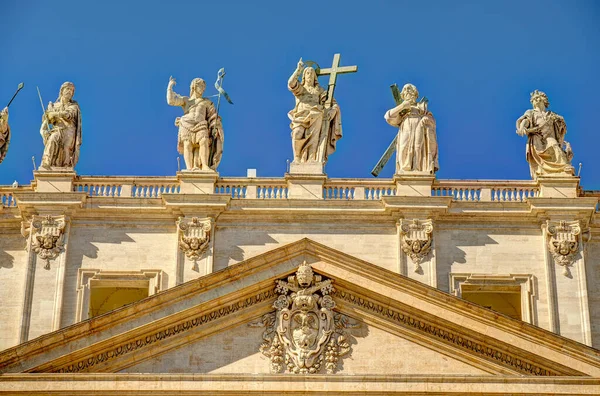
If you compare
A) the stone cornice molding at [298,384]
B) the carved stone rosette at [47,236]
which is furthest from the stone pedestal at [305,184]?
the stone cornice molding at [298,384]

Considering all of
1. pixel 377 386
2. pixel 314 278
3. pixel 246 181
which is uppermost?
pixel 246 181

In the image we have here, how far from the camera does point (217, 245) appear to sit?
4916 centimetres

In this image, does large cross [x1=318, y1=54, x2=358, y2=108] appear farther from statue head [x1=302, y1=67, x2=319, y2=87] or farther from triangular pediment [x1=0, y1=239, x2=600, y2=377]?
triangular pediment [x1=0, y1=239, x2=600, y2=377]

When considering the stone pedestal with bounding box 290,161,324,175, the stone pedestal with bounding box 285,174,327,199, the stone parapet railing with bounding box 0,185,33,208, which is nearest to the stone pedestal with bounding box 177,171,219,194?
the stone pedestal with bounding box 285,174,327,199

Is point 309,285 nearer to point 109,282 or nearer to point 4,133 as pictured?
point 109,282

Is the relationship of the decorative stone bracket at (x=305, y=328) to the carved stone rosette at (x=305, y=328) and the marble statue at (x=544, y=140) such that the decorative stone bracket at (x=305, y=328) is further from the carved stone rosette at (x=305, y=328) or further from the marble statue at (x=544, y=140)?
the marble statue at (x=544, y=140)

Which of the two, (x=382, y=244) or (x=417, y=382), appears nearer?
(x=417, y=382)

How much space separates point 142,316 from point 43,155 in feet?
23.0

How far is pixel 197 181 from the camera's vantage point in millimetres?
49719

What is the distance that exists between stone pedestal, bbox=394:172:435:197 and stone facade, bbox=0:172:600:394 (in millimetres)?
49

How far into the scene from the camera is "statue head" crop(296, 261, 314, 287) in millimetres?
45875

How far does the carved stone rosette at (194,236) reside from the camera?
48.9 meters

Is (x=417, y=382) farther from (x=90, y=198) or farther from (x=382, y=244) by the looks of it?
(x=90, y=198)

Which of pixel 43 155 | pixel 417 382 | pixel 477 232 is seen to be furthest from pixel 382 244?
pixel 43 155
